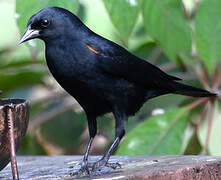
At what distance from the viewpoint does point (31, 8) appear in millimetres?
2896

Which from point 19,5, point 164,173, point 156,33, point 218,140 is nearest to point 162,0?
point 156,33

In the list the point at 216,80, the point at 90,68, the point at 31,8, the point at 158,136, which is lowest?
the point at 158,136

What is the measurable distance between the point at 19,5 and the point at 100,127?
2148mm

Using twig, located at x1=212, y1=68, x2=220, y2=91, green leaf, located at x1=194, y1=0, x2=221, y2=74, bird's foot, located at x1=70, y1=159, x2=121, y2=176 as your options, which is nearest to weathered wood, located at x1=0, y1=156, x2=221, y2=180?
bird's foot, located at x1=70, y1=159, x2=121, y2=176

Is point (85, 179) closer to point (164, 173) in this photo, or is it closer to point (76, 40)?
point (164, 173)

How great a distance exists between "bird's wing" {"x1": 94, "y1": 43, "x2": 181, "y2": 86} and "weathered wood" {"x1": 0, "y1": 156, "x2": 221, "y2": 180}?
1.45 ft

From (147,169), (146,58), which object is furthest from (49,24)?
(146,58)

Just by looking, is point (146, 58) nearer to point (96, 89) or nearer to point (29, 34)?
point (96, 89)

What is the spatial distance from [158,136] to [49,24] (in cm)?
111

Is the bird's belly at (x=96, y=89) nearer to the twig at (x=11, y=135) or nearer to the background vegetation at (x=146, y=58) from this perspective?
the background vegetation at (x=146, y=58)

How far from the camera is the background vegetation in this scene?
3082 mm

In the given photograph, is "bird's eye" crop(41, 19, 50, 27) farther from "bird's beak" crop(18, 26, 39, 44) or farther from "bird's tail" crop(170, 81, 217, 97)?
"bird's tail" crop(170, 81, 217, 97)

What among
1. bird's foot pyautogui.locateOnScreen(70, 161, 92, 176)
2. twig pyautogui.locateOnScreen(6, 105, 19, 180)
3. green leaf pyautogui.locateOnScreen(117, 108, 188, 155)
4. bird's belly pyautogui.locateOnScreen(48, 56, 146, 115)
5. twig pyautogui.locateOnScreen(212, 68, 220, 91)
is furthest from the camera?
twig pyautogui.locateOnScreen(212, 68, 220, 91)

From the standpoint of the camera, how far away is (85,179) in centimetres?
267
